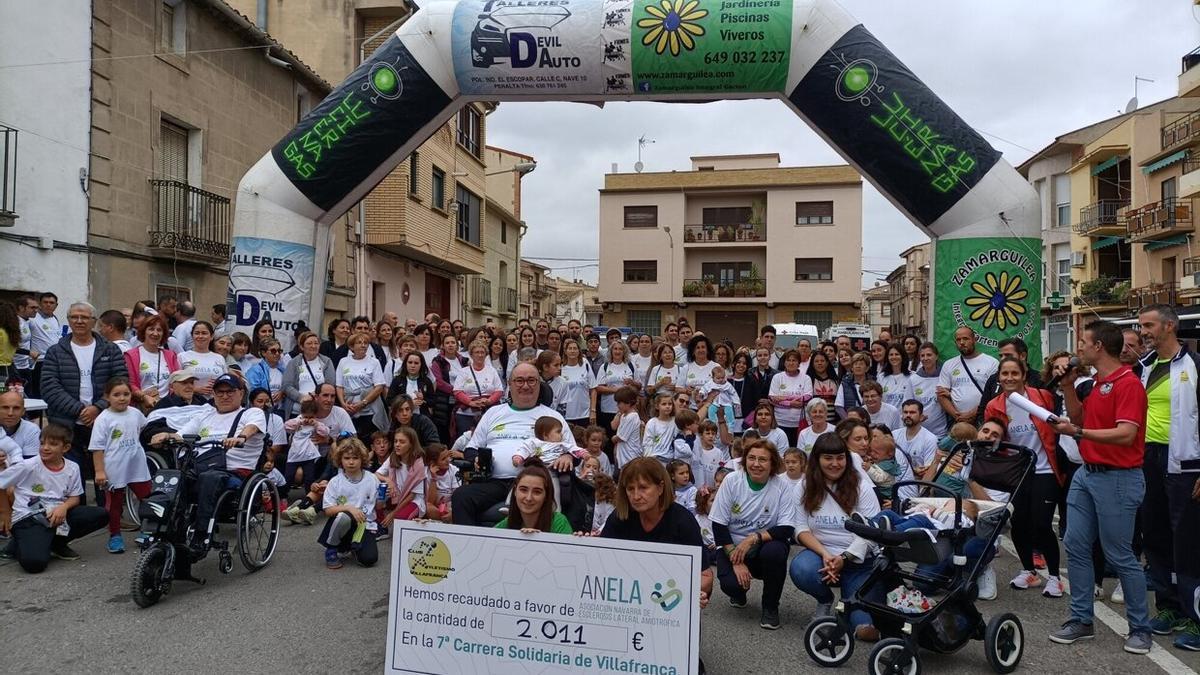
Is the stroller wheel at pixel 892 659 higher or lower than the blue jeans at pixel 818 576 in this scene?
lower

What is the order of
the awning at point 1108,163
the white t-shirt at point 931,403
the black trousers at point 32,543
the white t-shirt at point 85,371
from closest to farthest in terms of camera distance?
1. the black trousers at point 32,543
2. the white t-shirt at point 85,371
3. the white t-shirt at point 931,403
4. the awning at point 1108,163

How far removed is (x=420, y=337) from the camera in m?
9.49

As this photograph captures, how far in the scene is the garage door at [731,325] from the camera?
40.8 metres

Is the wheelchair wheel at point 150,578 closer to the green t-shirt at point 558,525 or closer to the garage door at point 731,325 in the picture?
the green t-shirt at point 558,525

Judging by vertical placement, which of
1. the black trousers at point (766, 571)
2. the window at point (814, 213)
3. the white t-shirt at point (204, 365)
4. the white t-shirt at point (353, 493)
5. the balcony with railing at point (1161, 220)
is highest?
the window at point (814, 213)

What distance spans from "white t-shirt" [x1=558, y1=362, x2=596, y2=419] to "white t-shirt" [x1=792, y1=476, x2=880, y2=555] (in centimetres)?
440

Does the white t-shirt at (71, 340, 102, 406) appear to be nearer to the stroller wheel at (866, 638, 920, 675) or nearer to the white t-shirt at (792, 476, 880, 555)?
the white t-shirt at (792, 476, 880, 555)

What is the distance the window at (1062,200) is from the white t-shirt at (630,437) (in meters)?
35.6

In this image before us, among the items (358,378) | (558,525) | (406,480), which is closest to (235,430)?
(406,480)

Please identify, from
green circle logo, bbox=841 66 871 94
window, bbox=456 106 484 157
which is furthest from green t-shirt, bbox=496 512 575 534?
window, bbox=456 106 484 157

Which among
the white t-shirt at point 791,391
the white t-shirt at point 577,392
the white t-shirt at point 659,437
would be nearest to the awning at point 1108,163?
the white t-shirt at point 791,391

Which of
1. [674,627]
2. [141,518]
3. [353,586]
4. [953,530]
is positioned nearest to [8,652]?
[141,518]

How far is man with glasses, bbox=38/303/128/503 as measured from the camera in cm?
691

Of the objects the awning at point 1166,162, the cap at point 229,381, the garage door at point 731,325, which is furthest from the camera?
Answer: the garage door at point 731,325
